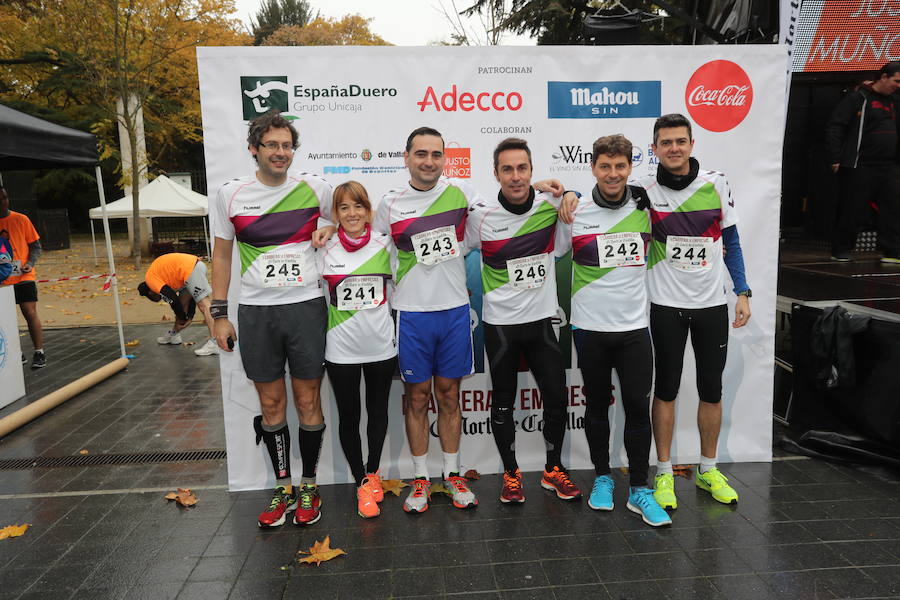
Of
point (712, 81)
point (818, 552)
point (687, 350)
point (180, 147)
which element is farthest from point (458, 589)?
point (180, 147)

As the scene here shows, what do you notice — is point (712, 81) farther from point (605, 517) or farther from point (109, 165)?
point (109, 165)

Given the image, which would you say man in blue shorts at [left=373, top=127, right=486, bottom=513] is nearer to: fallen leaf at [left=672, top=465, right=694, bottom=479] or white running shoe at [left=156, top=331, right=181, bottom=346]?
fallen leaf at [left=672, top=465, right=694, bottom=479]

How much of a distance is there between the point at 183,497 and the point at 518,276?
7.70ft

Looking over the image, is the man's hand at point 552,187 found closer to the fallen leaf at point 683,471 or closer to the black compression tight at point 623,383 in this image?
the black compression tight at point 623,383

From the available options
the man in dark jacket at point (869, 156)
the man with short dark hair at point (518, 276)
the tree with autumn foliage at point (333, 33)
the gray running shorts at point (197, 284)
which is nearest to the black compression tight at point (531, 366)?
the man with short dark hair at point (518, 276)

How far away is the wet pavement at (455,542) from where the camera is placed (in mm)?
2705

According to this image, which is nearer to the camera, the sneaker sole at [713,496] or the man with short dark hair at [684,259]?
the man with short dark hair at [684,259]

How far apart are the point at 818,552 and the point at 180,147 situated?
29634 millimetres

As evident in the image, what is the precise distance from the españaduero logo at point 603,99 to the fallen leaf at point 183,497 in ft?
10.2

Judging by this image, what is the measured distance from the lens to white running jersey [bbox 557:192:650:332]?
10.5 ft

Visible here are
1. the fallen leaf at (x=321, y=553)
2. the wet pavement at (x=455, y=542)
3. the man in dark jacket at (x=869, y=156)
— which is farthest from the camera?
the man in dark jacket at (x=869, y=156)

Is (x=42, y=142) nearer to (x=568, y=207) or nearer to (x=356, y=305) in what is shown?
(x=356, y=305)

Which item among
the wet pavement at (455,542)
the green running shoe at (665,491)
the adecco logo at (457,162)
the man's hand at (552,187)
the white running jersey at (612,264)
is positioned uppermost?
the adecco logo at (457,162)

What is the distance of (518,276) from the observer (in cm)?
326
